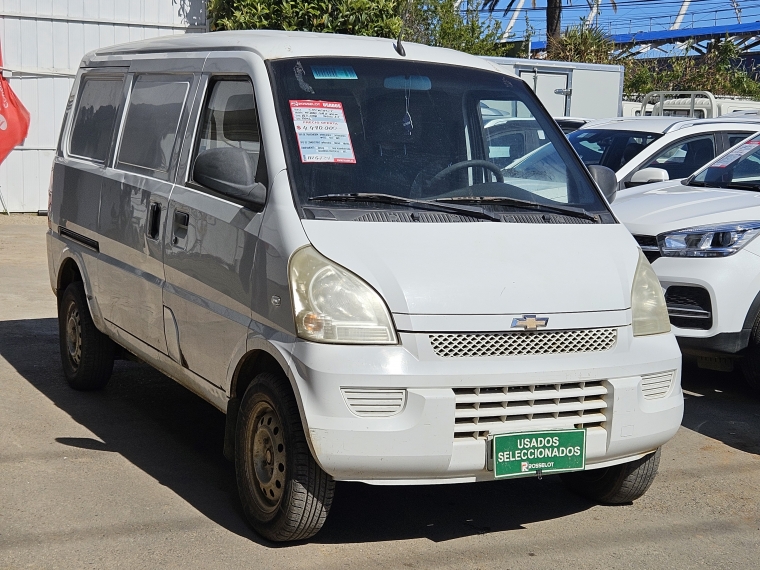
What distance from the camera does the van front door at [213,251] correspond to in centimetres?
443

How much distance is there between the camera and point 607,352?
13.8 ft

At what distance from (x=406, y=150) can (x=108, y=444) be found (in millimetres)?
2269

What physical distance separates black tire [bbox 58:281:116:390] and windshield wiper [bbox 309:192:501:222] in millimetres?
2562

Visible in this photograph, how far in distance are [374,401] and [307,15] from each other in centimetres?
1096

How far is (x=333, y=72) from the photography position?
4.77 metres

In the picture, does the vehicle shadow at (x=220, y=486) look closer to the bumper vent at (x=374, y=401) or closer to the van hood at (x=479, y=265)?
the bumper vent at (x=374, y=401)

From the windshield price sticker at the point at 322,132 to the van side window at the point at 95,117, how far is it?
6.21ft

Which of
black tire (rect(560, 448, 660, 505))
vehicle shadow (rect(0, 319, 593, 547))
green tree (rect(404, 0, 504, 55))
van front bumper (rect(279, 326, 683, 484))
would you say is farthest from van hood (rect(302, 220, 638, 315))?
green tree (rect(404, 0, 504, 55))

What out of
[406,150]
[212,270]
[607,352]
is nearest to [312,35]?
[406,150]

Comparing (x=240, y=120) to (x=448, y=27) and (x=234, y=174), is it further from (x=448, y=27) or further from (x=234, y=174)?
(x=448, y=27)

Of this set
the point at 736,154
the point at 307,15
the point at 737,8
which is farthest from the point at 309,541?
the point at 737,8

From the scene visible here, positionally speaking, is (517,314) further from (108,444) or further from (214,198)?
(108,444)

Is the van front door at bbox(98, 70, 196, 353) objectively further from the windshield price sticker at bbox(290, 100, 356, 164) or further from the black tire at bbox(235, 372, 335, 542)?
the black tire at bbox(235, 372, 335, 542)

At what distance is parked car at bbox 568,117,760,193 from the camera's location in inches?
379
